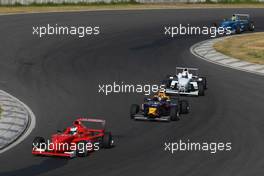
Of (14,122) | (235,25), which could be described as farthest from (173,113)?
(235,25)

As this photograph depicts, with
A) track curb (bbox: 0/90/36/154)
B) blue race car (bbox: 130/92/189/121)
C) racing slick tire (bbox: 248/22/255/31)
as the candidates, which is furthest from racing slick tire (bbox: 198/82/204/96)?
racing slick tire (bbox: 248/22/255/31)

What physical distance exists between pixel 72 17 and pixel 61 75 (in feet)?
61.2

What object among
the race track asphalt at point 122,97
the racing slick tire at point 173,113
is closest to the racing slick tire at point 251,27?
the race track asphalt at point 122,97

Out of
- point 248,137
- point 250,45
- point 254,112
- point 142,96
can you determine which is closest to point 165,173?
point 248,137

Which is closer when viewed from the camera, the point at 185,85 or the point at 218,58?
→ the point at 185,85

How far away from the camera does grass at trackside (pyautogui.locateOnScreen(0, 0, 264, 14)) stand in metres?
54.7

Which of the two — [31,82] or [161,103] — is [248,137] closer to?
[161,103]

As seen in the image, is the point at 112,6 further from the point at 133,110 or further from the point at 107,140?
the point at 107,140

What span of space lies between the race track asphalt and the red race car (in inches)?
10.3

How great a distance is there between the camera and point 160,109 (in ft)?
82.9
